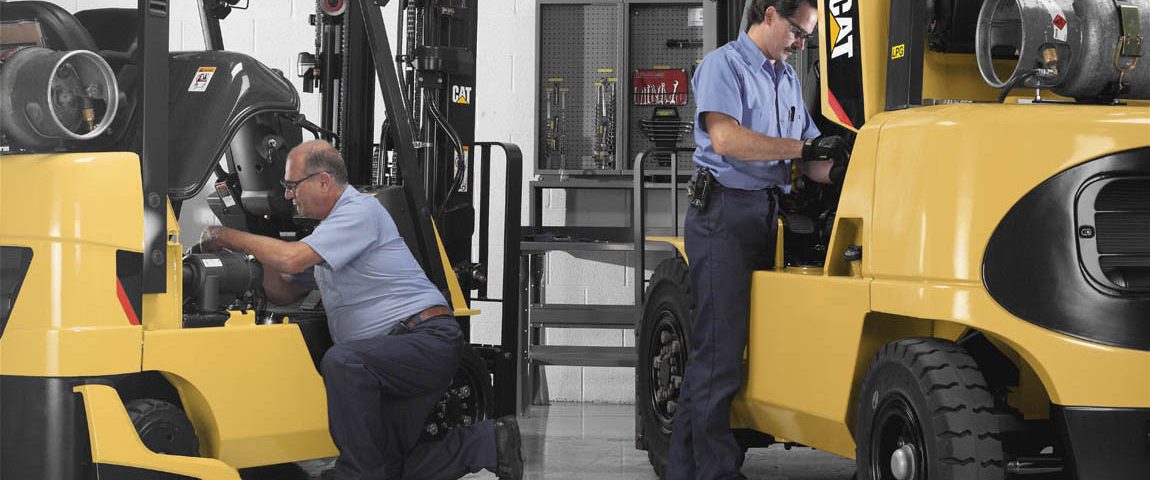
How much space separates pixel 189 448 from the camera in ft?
14.8

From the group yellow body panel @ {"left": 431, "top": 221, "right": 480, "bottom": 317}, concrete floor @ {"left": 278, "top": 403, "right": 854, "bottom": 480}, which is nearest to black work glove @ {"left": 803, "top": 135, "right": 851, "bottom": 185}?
concrete floor @ {"left": 278, "top": 403, "right": 854, "bottom": 480}

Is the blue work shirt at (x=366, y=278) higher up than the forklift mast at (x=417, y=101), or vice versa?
the forklift mast at (x=417, y=101)

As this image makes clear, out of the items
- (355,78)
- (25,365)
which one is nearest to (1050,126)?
(25,365)

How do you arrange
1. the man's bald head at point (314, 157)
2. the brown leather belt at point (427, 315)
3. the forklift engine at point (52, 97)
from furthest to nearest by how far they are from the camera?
the brown leather belt at point (427, 315) → the man's bald head at point (314, 157) → the forklift engine at point (52, 97)

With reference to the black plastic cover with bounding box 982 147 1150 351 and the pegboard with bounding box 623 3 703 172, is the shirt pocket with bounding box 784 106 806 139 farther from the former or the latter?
the pegboard with bounding box 623 3 703 172

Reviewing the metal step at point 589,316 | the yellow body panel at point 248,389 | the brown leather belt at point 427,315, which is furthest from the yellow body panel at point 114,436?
the metal step at point 589,316

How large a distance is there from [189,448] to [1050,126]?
2967 mm

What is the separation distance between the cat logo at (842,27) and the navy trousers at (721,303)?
748 mm

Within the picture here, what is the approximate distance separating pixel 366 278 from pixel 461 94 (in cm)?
226

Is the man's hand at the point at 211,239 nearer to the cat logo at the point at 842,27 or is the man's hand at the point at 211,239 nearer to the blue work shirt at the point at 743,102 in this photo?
the blue work shirt at the point at 743,102

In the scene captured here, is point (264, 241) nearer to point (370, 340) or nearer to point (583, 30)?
point (370, 340)

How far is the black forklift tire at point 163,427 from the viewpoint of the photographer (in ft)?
14.3

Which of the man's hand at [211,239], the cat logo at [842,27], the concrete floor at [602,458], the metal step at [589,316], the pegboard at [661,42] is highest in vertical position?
the pegboard at [661,42]

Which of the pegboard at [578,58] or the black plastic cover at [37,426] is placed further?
the pegboard at [578,58]
